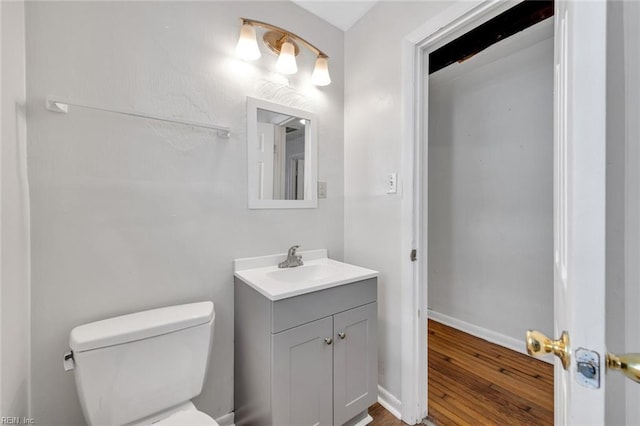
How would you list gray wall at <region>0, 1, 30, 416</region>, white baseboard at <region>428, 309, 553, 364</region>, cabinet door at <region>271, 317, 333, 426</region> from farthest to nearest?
1. white baseboard at <region>428, 309, 553, 364</region>
2. cabinet door at <region>271, 317, 333, 426</region>
3. gray wall at <region>0, 1, 30, 416</region>

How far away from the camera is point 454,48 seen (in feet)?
6.69

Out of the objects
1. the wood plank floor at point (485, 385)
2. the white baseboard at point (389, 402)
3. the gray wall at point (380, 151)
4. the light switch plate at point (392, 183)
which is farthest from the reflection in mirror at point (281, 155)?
the wood plank floor at point (485, 385)

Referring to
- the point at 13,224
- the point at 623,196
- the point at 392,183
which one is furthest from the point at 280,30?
the point at 623,196

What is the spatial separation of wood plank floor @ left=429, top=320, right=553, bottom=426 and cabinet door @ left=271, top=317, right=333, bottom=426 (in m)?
0.73

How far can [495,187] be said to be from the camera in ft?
7.39

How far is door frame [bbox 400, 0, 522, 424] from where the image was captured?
143 centimetres

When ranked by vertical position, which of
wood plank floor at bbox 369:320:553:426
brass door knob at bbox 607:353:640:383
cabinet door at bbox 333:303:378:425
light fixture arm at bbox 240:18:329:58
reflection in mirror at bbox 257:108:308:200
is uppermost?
light fixture arm at bbox 240:18:329:58

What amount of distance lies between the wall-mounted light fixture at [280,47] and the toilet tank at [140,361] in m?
1.32

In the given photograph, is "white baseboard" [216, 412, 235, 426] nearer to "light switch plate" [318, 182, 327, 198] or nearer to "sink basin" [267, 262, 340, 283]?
"sink basin" [267, 262, 340, 283]

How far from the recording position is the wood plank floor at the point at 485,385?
1.48 metres

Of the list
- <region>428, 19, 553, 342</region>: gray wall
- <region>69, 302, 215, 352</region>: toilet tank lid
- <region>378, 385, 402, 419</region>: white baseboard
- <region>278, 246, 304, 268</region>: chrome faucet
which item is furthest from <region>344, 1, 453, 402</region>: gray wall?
<region>428, 19, 553, 342</region>: gray wall

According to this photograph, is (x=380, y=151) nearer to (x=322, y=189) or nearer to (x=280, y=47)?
(x=322, y=189)

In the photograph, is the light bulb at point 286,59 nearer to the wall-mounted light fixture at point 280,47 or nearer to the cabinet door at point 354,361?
the wall-mounted light fixture at point 280,47

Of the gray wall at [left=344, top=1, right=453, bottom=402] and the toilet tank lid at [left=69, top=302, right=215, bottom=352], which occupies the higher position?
the gray wall at [left=344, top=1, right=453, bottom=402]
